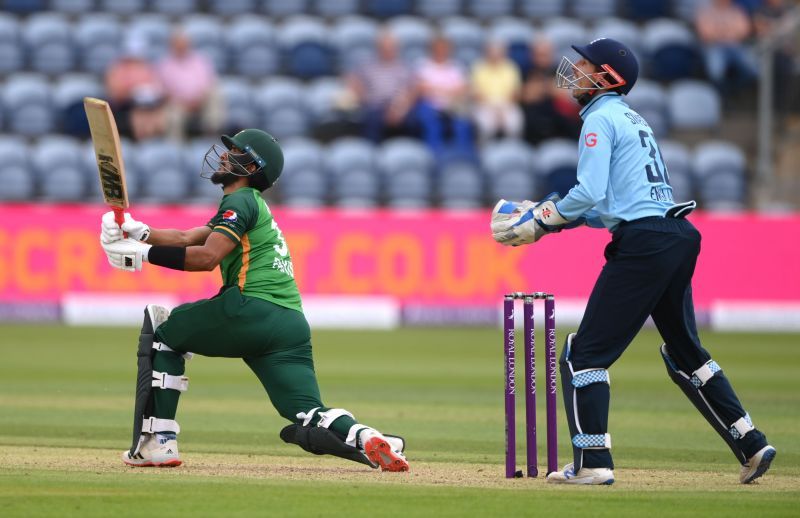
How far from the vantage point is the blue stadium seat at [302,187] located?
17.8m

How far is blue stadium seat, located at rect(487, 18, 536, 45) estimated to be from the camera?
784 inches

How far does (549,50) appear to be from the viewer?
61.8 feet

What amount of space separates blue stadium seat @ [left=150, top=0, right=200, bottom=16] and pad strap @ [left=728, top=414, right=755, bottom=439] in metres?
15.4

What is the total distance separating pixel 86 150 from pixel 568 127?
22.1 ft

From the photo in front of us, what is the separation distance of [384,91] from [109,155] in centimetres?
1152

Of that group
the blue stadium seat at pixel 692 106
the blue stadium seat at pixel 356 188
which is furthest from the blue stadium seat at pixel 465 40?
the blue stadium seat at pixel 692 106

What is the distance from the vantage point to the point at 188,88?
18203 millimetres

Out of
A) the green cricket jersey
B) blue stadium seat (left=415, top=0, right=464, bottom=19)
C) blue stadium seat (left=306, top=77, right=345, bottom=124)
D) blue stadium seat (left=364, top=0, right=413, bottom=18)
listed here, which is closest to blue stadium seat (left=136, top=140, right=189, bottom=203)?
blue stadium seat (left=306, top=77, right=345, bottom=124)

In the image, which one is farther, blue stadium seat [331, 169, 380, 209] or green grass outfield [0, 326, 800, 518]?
blue stadium seat [331, 169, 380, 209]

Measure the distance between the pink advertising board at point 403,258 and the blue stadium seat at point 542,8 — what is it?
17.1 ft

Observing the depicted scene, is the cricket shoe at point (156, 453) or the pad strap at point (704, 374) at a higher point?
the pad strap at point (704, 374)

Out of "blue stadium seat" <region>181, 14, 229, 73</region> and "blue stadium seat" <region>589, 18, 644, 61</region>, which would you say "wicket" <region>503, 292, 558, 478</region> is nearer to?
"blue stadium seat" <region>589, 18, 644, 61</region>

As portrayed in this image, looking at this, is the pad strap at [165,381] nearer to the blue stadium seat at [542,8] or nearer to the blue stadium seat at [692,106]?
the blue stadium seat at [692,106]

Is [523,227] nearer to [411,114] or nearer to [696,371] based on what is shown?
[696,371]
